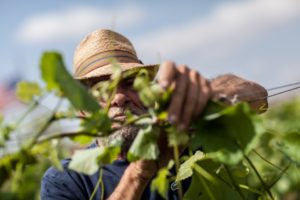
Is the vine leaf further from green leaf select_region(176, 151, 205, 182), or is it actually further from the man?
A: green leaf select_region(176, 151, 205, 182)

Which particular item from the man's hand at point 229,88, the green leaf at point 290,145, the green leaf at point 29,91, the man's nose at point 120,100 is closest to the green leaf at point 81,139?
the green leaf at point 29,91

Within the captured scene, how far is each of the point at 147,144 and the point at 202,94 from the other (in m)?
0.14

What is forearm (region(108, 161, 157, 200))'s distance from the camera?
1.64 metres

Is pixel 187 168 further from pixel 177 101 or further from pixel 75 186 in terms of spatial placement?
pixel 75 186

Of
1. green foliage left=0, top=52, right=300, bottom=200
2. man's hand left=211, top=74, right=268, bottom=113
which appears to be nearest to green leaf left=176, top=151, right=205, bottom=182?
man's hand left=211, top=74, right=268, bottom=113

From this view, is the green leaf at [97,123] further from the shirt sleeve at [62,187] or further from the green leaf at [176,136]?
the shirt sleeve at [62,187]

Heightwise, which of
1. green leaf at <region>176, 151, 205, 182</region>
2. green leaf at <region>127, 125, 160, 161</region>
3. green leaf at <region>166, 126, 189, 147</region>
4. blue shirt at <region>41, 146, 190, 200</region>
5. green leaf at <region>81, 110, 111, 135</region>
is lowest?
blue shirt at <region>41, 146, 190, 200</region>

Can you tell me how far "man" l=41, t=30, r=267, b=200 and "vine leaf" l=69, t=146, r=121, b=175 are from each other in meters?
0.15

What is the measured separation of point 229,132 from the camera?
1.24 metres

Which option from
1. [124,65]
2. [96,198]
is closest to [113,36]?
[124,65]

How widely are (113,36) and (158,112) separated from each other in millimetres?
1525

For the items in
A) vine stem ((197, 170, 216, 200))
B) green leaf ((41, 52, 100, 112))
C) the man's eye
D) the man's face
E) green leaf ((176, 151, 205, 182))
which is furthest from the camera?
the man's eye

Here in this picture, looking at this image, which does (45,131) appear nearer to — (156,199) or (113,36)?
(156,199)

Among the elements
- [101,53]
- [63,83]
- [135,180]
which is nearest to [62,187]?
[101,53]
